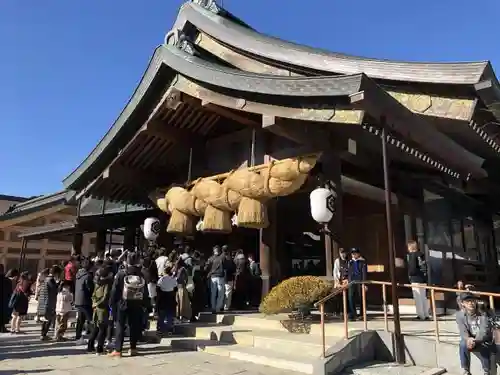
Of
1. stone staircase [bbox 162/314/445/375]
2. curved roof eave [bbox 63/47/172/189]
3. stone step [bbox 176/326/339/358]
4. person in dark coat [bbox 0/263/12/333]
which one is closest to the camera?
stone staircase [bbox 162/314/445/375]

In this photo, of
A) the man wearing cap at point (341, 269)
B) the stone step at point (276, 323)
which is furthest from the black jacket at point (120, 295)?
the man wearing cap at point (341, 269)

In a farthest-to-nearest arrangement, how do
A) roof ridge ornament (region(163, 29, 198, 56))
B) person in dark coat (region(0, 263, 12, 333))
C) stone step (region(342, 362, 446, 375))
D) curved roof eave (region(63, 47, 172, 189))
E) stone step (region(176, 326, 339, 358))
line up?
1. roof ridge ornament (region(163, 29, 198, 56))
2. curved roof eave (region(63, 47, 172, 189))
3. person in dark coat (region(0, 263, 12, 333))
4. stone step (region(176, 326, 339, 358))
5. stone step (region(342, 362, 446, 375))

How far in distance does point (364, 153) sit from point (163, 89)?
4.96 meters

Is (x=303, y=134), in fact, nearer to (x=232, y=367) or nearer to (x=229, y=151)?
(x=229, y=151)

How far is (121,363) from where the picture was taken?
6.63 m

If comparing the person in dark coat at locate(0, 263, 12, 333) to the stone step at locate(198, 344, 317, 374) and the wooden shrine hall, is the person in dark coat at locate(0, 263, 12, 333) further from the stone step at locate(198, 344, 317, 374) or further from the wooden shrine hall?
the stone step at locate(198, 344, 317, 374)

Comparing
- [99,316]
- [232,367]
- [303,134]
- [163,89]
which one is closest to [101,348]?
[99,316]

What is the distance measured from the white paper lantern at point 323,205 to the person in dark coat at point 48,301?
19.5 ft

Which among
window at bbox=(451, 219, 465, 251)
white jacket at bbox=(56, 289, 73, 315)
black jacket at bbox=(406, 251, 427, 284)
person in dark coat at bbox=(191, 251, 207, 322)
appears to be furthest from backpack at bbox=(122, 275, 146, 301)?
window at bbox=(451, 219, 465, 251)

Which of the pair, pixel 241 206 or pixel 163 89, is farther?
pixel 163 89

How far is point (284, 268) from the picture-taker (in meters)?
14.1

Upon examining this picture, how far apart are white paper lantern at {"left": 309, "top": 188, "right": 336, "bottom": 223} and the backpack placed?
11.2ft

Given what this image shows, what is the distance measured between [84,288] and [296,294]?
13.7 feet

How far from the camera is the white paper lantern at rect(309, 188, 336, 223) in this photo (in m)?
7.98
